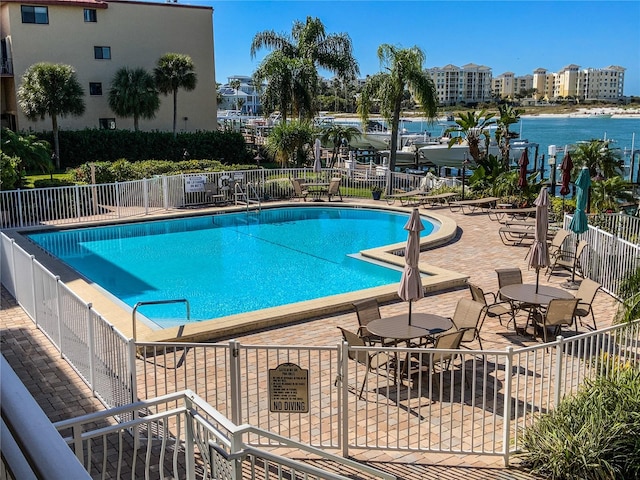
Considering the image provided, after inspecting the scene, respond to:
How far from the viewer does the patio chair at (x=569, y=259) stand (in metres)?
13.1

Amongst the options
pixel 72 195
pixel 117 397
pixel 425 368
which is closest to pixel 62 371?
pixel 117 397

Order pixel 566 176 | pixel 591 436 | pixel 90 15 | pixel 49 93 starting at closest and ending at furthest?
pixel 591 436, pixel 566 176, pixel 49 93, pixel 90 15

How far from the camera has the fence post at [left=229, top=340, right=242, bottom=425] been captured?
6.36 meters

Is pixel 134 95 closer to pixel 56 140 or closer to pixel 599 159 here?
pixel 56 140

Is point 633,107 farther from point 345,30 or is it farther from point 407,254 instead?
point 407,254

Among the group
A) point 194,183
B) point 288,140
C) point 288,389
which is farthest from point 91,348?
point 288,140

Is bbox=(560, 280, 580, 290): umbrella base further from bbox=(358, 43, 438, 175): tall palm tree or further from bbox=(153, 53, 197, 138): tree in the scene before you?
bbox=(153, 53, 197, 138): tree

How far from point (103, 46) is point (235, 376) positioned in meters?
35.9

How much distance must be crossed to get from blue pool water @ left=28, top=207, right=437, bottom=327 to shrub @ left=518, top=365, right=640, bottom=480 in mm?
7308

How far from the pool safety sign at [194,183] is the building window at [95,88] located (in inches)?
726

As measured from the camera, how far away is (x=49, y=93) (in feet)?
108

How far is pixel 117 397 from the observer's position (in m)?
7.27

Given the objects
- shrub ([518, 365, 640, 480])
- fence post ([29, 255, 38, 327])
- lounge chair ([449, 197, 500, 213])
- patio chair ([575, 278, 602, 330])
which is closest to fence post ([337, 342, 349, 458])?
shrub ([518, 365, 640, 480])

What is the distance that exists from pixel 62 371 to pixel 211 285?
20.5 ft
